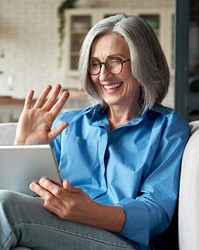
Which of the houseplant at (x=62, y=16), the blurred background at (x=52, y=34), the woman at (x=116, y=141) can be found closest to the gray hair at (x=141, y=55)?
the woman at (x=116, y=141)

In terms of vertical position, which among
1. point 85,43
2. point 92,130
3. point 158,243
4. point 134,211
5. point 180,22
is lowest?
point 158,243

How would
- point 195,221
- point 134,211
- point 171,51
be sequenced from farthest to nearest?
point 171,51 < point 134,211 < point 195,221

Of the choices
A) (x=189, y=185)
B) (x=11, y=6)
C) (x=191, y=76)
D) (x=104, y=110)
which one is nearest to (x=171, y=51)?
(x=11, y=6)

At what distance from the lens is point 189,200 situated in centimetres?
141

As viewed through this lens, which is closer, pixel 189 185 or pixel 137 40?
pixel 189 185

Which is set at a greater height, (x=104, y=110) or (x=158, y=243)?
(x=104, y=110)

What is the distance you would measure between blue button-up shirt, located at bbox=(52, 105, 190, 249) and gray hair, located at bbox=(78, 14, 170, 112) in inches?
2.8

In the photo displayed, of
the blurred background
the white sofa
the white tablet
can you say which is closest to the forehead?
the white sofa

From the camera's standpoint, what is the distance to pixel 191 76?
3.46 metres

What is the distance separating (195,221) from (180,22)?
224 centimetres

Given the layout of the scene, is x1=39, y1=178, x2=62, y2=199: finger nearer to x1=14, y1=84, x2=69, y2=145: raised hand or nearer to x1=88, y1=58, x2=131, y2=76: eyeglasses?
x1=14, y1=84, x2=69, y2=145: raised hand

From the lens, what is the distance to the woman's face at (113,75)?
5.84ft

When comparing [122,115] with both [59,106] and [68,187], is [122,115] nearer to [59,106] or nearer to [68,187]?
[59,106]

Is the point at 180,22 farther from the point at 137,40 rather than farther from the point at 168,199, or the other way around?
the point at 168,199
